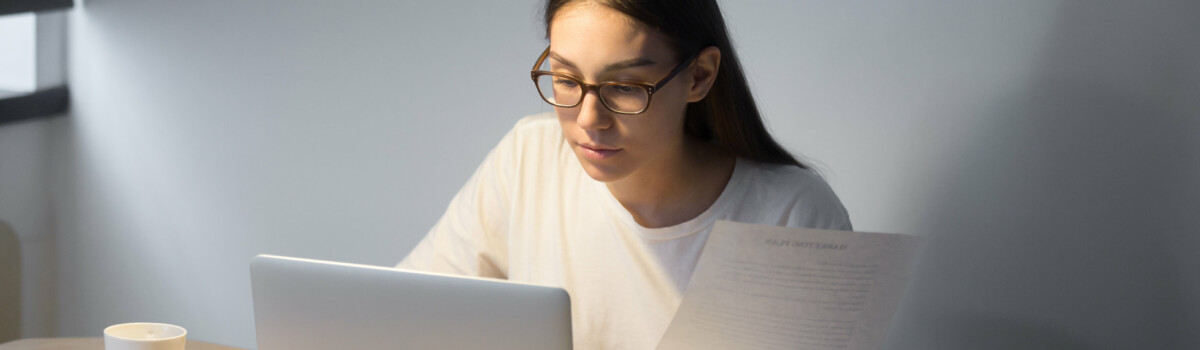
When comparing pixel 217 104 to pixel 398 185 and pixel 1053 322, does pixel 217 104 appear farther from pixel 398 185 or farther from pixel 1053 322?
pixel 1053 322

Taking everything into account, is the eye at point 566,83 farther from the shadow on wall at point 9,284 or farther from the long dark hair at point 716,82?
the shadow on wall at point 9,284

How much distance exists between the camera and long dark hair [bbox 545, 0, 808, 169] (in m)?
1.30

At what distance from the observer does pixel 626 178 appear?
4.96 ft

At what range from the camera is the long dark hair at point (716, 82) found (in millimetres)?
1297

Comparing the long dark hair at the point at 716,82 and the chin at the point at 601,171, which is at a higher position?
the long dark hair at the point at 716,82

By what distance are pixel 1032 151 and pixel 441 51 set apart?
122 cm

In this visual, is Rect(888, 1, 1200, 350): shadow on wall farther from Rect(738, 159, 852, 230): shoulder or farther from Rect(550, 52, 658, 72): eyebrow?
Rect(550, 52, 658, 72): eyebrow

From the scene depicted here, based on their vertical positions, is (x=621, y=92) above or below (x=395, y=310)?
above

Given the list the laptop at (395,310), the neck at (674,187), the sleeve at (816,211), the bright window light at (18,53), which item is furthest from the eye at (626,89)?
the bright window light at (18,53)

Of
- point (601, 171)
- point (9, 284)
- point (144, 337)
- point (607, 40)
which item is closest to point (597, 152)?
point (601, 171)

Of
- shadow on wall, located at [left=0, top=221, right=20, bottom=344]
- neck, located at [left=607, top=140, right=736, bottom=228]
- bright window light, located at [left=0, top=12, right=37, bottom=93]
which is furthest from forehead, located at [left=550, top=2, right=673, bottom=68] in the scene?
shadow on wall, located at [left=0, top=221, right=20, bottom=344]

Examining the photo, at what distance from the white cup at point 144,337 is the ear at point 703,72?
0.72 metres

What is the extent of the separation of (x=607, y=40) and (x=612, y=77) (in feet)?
0.16

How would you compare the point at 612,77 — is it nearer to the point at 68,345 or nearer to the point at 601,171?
the point at 601,171
